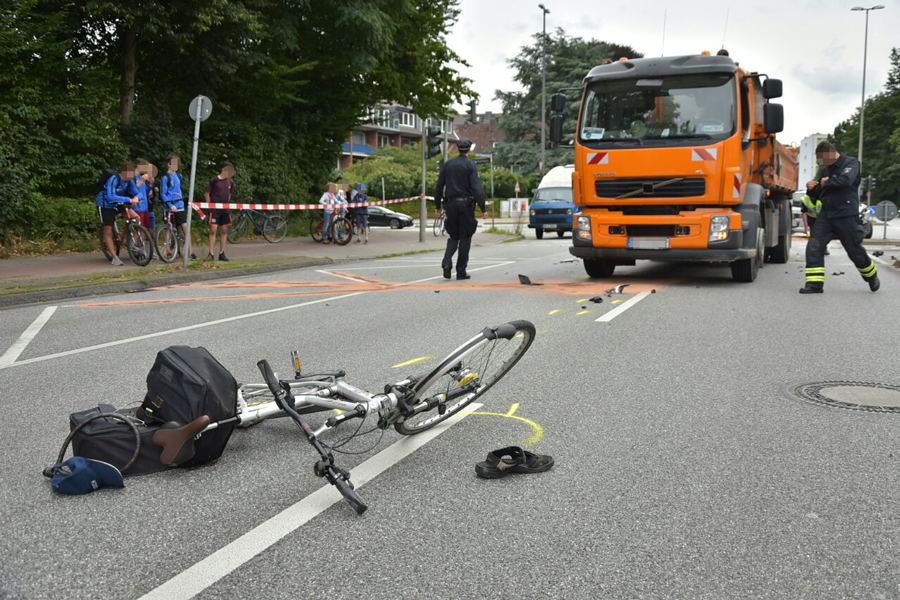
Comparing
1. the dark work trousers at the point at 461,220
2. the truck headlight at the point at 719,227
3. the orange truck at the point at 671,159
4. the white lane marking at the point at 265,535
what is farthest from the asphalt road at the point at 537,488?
the dark work trousers at the point at 461,220

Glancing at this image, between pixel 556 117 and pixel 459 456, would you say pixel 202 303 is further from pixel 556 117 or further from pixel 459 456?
pixel 459 456

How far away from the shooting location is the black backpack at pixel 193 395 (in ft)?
13.1

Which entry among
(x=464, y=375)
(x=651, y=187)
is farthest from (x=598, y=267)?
(x=464, y=375)

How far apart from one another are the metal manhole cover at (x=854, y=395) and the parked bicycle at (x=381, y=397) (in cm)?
212

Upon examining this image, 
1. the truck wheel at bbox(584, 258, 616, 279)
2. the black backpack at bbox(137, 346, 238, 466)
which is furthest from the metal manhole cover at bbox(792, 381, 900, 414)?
the truck wheel at bbox(584, 258, 616, 279)

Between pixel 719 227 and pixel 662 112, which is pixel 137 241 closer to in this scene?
pixel 662 112

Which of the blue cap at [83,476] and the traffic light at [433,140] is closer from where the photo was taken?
the blue cap at [83,476]

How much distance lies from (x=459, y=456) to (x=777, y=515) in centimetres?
154

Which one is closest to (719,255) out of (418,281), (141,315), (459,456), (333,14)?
(418,281)

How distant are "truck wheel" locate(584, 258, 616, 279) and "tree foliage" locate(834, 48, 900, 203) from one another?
7681cm

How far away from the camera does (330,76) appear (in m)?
26.0

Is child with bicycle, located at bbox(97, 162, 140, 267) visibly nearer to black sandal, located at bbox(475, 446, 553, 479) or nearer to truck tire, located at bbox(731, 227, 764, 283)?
truck tire, located at bbox(731, 227, 764, 283)

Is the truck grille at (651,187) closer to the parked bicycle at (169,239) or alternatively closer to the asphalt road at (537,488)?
the asphalt road at (537,488)

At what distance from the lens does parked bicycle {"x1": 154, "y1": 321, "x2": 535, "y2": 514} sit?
4023mm
